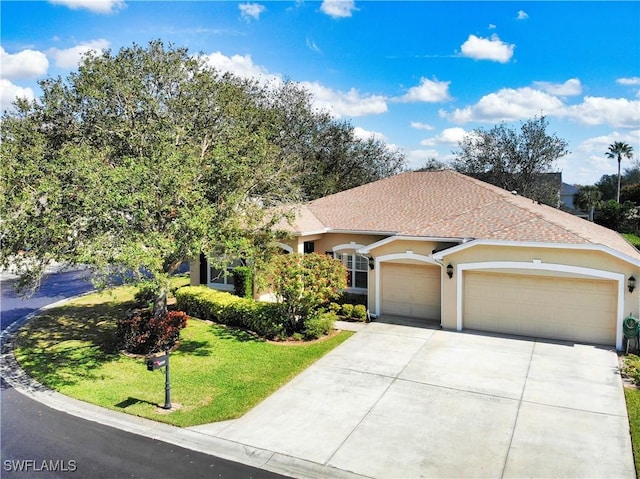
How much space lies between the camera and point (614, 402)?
1007cm

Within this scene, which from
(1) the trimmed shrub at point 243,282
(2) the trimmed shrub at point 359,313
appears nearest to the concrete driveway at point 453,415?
(2) the trimmed shrub at point 359,313

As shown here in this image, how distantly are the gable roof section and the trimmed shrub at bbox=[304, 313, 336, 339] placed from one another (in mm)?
4667

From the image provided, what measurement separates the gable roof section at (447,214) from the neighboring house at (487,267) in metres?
0.06

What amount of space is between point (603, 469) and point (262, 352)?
29.8ft

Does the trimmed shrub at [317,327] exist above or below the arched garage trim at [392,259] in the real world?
below

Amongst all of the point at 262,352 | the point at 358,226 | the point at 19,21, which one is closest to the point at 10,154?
the point at 19,21

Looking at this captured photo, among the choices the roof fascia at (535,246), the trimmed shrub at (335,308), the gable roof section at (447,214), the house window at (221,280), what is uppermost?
the gable roof section at (447,214)

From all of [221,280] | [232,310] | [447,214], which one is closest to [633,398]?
[447,214]

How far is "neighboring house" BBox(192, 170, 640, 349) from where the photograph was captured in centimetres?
1374

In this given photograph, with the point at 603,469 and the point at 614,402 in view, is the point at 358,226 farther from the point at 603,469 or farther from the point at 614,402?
the point at 603,469

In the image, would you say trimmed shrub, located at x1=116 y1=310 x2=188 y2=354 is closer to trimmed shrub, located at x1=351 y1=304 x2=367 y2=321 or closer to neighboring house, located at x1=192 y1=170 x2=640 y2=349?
trimmed shrub, located at x1=351 y1=304 x2=367 y2=321

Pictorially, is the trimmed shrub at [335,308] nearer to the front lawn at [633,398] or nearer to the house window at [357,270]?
the house window at [357,270]

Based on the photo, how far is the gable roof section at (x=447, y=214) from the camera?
15.6 meters

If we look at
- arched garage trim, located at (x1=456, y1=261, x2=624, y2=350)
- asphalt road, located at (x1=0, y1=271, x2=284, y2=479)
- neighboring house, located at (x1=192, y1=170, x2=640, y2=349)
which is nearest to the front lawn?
arched garage trim, located at (x1=456, y1=261, x2=624, y2=350)
